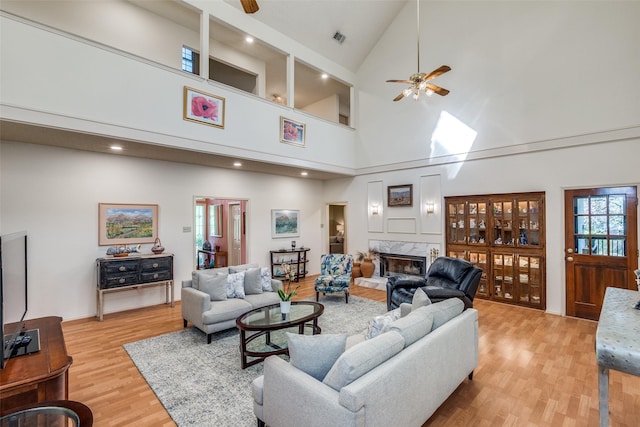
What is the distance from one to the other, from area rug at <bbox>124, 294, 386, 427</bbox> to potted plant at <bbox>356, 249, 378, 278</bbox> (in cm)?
279

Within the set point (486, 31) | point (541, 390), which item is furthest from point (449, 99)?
point (541, 390)

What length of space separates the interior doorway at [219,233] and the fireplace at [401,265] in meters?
3.64

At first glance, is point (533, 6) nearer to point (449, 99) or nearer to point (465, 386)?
point (449, 99)

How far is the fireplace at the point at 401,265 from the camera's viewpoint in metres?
6.78

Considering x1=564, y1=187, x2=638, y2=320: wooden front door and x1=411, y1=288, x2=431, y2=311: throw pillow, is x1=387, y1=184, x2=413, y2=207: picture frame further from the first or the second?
x1=411, y1=288, x2=431, y2=311: throw pillow

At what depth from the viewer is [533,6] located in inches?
203

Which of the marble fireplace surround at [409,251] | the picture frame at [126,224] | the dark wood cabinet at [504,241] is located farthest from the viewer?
the marble fireplace surround at [409,251]

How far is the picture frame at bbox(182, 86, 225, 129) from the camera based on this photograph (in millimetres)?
4777

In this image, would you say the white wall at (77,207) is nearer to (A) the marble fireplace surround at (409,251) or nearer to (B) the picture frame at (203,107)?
(B) the picture frame at (203,107)

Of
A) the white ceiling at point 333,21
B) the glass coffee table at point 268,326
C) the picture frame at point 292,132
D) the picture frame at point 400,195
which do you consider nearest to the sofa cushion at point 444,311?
the glass coffee table at point 268,326

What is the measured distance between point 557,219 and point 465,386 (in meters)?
3.69

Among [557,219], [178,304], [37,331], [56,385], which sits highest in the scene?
[557,219]

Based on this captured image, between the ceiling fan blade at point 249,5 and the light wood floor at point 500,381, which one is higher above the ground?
the ceiling fan blade at point 249,5

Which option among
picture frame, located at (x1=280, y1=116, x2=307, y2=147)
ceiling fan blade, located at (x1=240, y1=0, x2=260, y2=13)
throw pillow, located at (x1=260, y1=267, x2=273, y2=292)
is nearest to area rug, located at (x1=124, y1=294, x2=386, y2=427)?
throw pillow, located at (x1=260, y1=267, x2=273, y2=292)
